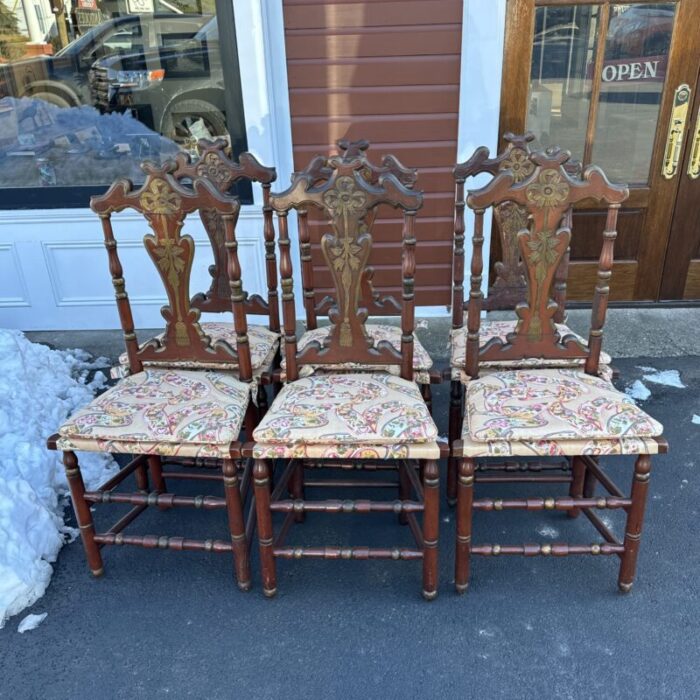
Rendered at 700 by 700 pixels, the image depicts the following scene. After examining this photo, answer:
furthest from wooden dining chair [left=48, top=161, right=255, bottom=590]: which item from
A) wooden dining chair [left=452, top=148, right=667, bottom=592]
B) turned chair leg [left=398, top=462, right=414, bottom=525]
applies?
wooden dining chair [left=452, top=148, right=667, bottom=592]

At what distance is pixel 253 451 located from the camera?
167 cm

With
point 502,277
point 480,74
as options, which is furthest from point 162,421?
point 480,74

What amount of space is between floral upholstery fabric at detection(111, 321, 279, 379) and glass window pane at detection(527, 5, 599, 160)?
194 cm

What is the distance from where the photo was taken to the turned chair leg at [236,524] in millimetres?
1750

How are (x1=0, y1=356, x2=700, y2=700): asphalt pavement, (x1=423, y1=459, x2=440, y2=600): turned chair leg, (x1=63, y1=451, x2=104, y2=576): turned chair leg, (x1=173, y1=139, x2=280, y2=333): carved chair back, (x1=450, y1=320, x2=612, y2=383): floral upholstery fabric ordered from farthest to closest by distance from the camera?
(x1=173, y1=139, x2=280, y2=333): carved chair back → (x1=450, y1=320, x2=612, y2=383): floral upholstery fabric → (x1=63, y1=451, x2=104, y2=576): turned chair leg → (x1=423, y1=459, x2=440, y2=600): turned chair leg → (x1=0, y1=356, x2=700, y2=700): asphalt pavement

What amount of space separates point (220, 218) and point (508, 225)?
1.05 m

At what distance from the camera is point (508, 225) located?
7.19ft

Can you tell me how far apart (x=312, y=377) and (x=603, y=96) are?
7.64ft

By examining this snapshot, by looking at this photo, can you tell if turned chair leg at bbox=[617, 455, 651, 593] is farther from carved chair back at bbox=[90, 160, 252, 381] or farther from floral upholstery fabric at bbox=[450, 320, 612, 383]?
carved chair back at bbox=[90, 160, 252, 381]

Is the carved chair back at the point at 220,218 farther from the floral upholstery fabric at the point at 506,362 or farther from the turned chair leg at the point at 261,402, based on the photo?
the floral upholstery fabric at the point at 506,362

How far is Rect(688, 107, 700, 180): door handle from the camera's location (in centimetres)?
321

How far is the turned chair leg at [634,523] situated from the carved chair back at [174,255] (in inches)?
46.2

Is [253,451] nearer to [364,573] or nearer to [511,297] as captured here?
[364,573]

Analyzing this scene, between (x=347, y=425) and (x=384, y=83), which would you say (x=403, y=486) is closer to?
(x=347, y=425)
